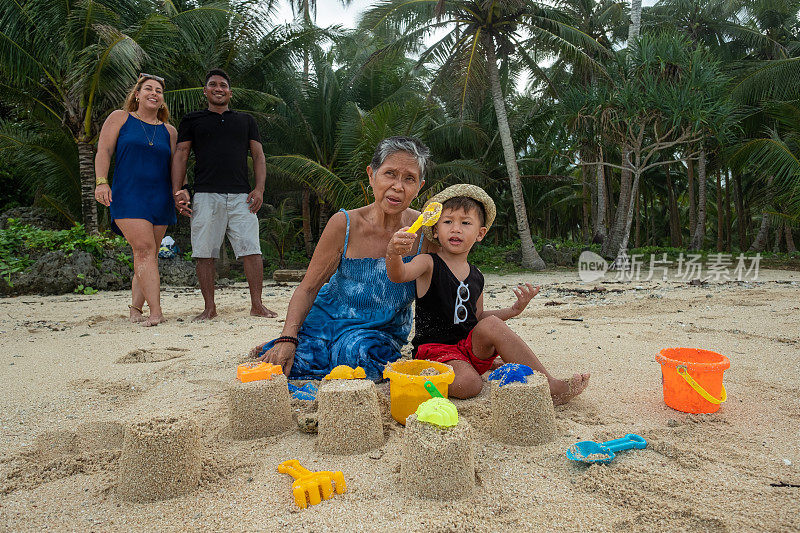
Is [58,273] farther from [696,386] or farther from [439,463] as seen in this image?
[696,386]

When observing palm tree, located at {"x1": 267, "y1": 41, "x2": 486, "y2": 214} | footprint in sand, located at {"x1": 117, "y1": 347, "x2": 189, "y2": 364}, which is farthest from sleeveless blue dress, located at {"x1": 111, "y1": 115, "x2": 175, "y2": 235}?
palm tree, located at {"x1": 267, "y1": 41, "x2": 486, "y2": 214}

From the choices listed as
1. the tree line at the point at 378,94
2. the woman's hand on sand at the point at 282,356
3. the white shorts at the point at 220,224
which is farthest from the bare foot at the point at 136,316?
the tree line at the point at 378,94

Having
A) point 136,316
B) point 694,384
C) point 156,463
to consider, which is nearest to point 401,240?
point 156,463

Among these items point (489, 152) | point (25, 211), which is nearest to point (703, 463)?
point (25, 211)

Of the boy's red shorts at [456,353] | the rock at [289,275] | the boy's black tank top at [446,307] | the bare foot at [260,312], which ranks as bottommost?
the rock at [289,275]

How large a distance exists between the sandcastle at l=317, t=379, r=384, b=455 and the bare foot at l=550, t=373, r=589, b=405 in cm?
81

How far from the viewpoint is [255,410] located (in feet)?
5.90

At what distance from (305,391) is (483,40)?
1104 centimetres

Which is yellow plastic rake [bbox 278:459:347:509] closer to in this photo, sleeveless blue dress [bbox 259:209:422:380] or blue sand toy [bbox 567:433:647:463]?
blue sand toy [bbox 567:433:647:463]

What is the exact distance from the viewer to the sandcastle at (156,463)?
139 centimetres

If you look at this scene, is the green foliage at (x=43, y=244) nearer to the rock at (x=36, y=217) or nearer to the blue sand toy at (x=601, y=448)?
the rock at (x=36, y=217)

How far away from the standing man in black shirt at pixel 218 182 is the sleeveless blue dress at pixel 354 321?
187 cm

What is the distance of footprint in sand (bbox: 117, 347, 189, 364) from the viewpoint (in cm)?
290

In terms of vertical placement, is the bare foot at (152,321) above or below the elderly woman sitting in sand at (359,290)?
below
